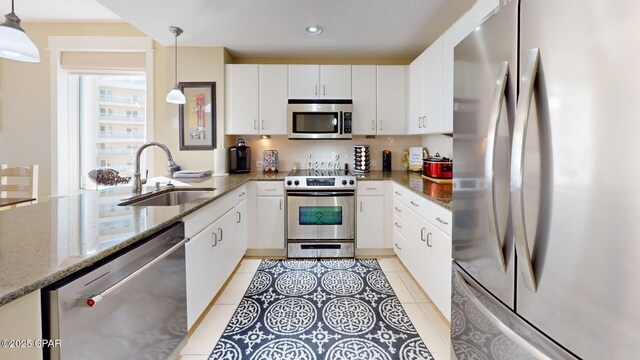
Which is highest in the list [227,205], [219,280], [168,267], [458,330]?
[227,205]

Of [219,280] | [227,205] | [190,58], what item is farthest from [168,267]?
[190,58]

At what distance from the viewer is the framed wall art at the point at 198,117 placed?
3.39m

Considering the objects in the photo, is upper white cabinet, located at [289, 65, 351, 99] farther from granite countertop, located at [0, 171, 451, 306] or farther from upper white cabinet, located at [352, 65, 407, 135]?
granite countertop, located at [0, 171, 451, 306]

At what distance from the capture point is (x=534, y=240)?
823 mm

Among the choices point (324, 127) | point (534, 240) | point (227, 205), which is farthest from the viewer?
point (324, 127)

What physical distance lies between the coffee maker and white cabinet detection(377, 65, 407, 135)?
1.59 metres

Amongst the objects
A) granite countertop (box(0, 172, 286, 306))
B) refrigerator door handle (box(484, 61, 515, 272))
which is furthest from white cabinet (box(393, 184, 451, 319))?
granite countertop (box(0, 172, 286, 306))

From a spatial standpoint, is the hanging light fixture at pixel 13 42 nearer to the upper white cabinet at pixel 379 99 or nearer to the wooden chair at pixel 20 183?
the wooden chair at pixel 20 183

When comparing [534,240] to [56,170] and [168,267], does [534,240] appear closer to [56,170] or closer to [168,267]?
[168,267]

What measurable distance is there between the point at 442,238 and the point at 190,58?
314 cm

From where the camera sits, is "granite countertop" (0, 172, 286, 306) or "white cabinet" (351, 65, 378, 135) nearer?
"granite countertop" (0, 172, 286, 306)

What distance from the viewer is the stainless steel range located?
3203 mm

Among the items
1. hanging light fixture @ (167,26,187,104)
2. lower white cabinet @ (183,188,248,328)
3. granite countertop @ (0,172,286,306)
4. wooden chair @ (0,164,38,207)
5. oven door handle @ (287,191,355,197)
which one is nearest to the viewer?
granite countertop @ (0,172,286,306)

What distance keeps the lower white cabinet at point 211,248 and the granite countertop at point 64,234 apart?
0.68ft
